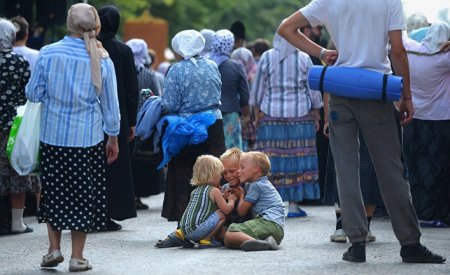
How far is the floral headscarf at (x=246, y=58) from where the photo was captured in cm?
1692

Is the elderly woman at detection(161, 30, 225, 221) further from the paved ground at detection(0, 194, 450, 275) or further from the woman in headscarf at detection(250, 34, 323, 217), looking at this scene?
the woman in headscarf at detection(250, 34, 323, 217)

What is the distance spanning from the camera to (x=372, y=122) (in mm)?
9023

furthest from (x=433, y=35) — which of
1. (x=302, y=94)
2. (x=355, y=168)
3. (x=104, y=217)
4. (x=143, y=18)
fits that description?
(x=143, y=18)

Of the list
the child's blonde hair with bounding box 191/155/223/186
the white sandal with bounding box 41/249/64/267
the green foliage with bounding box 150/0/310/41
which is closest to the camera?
the white sandal with bounding box 41/249/64/267

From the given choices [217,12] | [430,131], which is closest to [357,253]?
[430,131]

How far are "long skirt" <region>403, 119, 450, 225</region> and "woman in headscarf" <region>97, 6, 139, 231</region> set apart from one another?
8.50 ft

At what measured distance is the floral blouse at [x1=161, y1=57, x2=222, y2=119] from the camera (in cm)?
1148

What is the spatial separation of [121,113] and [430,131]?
284 centimetres

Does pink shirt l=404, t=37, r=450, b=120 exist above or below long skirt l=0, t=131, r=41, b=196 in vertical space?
above

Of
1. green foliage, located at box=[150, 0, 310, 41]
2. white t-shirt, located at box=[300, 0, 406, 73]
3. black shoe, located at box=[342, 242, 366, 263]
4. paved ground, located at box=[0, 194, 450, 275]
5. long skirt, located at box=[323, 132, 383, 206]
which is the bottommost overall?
green foliage, located at box=[150, 0, 310, 41]

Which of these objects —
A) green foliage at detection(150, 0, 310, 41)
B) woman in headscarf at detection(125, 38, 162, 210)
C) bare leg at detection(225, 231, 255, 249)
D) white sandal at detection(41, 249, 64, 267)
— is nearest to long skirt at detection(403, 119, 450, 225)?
bare leg at detection(225, 231, 255, 249)

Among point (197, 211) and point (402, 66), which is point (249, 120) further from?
point (402, 66)

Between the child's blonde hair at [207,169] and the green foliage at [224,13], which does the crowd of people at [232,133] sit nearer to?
the child's blonde hair at [207,169]

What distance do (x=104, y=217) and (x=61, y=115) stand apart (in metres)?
0.75
